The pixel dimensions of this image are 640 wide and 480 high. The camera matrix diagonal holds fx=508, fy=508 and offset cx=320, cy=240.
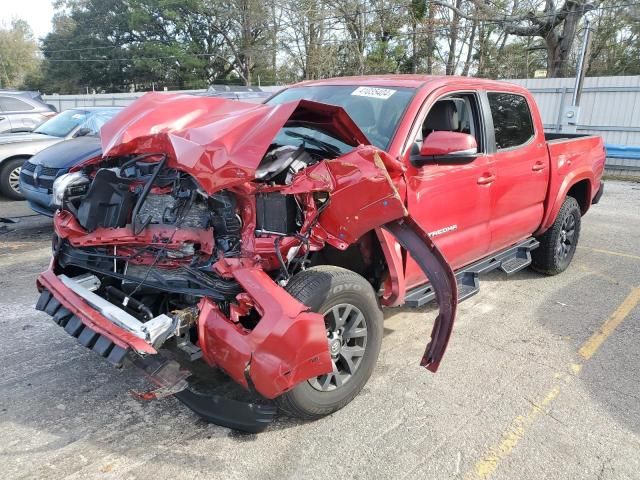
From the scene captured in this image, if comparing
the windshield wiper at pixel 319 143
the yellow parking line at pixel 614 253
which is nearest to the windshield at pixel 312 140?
the windshield wiper at pixel 319 143

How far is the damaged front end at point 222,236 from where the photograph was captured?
2615 mm

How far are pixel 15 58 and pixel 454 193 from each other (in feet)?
234

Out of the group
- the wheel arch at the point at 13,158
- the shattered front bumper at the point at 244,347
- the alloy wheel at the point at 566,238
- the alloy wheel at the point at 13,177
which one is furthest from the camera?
the alloy wheel at the point at 13,177

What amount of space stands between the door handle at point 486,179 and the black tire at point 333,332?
155cm

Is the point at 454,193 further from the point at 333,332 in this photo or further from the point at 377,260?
the point at 333,332

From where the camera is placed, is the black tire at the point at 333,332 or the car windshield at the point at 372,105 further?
the car windshield at the point at 372,105

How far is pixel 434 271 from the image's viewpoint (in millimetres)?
2980

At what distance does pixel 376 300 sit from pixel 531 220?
2549 millimetres

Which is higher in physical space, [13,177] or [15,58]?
[15,58]

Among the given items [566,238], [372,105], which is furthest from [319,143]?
[566,238]

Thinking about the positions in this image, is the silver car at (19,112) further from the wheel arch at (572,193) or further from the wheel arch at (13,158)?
the wheel arch at (572,193)

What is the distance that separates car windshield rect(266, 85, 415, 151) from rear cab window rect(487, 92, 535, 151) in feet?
3.66

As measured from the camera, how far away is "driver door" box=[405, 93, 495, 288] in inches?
139

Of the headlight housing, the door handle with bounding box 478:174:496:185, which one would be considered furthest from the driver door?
the headlight housing
